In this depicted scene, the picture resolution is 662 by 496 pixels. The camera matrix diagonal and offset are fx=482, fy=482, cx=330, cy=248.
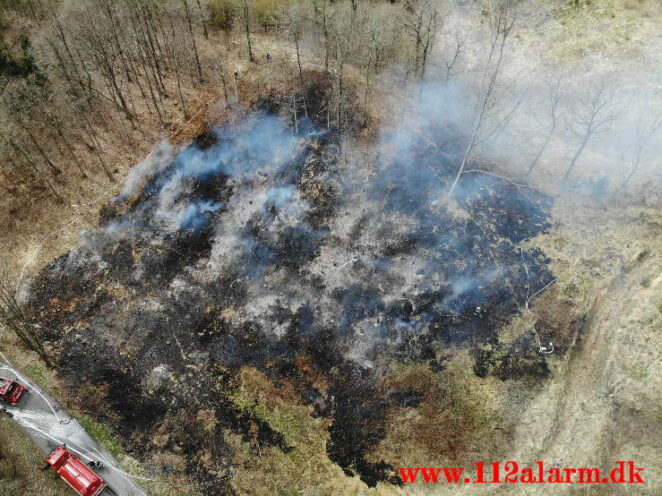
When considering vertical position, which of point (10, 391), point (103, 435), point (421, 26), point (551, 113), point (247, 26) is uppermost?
point (421, 26)

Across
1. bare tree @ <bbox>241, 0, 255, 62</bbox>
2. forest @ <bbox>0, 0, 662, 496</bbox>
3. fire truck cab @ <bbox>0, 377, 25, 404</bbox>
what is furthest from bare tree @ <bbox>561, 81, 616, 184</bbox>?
fire truck cab @ <bbox>0, 377, 25, 404</bbox>

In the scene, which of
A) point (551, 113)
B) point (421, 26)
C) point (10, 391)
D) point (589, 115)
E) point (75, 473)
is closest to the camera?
point (75, 473)

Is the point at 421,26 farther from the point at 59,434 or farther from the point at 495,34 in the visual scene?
the point at 59,434

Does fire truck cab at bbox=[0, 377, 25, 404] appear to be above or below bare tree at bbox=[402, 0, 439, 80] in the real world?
below

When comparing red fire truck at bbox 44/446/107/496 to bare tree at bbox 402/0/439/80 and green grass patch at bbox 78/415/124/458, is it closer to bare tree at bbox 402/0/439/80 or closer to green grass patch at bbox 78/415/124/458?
green grass patch at bbox 78/415/124/458

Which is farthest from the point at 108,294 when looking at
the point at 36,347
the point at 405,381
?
the point at 405,381

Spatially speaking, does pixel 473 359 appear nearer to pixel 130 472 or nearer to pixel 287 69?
pixel 130 472
